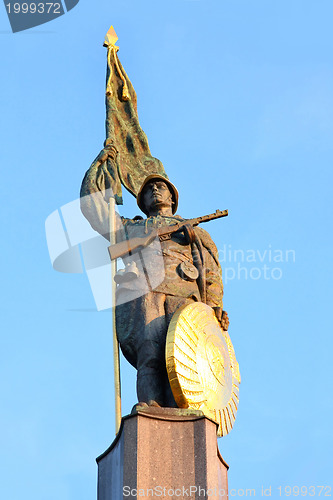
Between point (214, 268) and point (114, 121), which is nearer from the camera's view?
point (214, 268)

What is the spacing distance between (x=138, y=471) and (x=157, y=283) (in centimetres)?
300

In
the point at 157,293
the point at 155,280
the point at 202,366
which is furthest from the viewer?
the point at 155,280

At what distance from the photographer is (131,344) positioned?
14422mm

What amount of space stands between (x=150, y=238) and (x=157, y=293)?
3.52ft

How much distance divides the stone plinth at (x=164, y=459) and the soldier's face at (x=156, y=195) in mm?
3848

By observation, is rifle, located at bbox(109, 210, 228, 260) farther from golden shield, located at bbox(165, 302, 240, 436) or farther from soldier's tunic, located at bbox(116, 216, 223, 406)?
golden shield, located at bbox(165, 302, 240, 436)

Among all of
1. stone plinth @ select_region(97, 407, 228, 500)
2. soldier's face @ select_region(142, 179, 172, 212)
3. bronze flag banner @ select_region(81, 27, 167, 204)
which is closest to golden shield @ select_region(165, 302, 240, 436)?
stone plinth @ select_region(97, 407, 228, 500)

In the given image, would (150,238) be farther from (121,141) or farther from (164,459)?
(164,459)

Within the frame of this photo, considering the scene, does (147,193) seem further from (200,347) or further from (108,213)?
(200,347)

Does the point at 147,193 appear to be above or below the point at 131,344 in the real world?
above

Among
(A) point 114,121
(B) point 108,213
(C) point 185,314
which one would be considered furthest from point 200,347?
(A) point 114,121

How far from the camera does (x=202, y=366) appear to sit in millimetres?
14000

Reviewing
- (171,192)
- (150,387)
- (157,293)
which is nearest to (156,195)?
(171,192)

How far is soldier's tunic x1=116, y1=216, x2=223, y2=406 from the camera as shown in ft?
45.9
